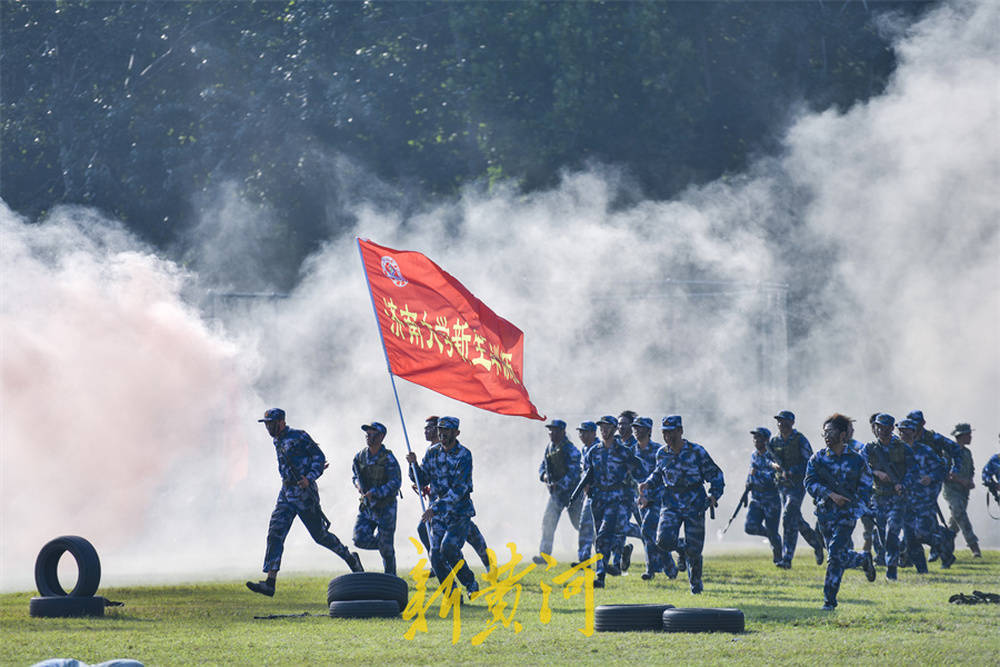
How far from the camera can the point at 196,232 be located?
36.1m

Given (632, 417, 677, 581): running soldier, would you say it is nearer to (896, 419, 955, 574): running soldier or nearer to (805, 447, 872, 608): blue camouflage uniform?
(896, 419, 955, 574): running soldier

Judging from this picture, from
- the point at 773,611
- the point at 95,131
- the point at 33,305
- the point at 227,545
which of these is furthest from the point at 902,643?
the point at 95,131

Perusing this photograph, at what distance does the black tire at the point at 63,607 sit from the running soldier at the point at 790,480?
→ 8.45 m

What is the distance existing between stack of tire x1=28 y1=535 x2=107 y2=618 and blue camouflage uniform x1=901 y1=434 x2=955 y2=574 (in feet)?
31.1

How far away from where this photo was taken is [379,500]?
16.4 metres

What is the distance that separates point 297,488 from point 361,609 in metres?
2.53

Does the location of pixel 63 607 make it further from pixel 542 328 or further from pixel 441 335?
pixel 542 328

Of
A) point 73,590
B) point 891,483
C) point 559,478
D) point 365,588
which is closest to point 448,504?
point 365,588

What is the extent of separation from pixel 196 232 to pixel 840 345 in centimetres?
1544

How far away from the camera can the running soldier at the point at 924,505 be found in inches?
702

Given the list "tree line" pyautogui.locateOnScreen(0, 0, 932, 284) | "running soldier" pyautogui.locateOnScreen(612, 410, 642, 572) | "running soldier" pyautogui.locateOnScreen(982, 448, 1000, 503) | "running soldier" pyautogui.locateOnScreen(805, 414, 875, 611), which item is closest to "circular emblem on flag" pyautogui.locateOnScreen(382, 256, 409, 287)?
"running soldier" pyautogui.locateOnScreen(805, 414, 875, 611)

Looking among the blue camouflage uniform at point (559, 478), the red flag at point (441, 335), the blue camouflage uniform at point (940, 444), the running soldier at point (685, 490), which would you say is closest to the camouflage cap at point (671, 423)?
the running soldier at point (685, 490)

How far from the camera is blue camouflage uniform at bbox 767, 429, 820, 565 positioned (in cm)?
1819

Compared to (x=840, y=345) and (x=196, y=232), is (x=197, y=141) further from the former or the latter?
(x=840, y=345)
